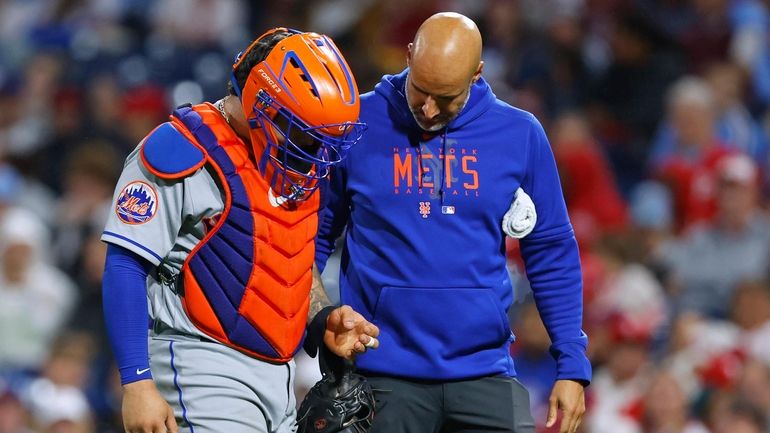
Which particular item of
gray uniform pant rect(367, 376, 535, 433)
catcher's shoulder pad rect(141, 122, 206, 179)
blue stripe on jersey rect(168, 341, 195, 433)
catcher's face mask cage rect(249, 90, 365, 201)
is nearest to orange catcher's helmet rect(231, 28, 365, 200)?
catcher's face mask cage rect(249, 90, 365, 201)

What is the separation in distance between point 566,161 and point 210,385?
19.3 ft

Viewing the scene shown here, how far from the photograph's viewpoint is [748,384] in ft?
23.2

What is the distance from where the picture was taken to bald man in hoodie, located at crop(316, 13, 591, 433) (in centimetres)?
408

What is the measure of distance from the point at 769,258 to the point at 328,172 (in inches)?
183

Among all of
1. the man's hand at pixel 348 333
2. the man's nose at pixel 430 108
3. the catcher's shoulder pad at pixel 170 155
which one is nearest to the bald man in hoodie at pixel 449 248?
the man's nose at pixel 430 108

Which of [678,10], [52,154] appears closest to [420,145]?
[678,10]

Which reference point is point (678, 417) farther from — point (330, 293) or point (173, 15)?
point (173, 15)

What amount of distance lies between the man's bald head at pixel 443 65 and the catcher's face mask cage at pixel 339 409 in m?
0.84

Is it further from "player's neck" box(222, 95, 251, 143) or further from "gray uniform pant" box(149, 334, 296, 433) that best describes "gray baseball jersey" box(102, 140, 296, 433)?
"player's neck" box(222, 95, 251, 143)

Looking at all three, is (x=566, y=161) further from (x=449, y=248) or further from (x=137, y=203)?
(x=137, y=203)

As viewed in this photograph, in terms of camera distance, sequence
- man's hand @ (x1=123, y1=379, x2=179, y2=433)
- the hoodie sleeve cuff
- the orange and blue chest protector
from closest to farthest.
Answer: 1. man's hand @ (x1=123, y1=379, x2=179, y2=433)
2. the orange and blue chest protector
3. the hoodie sleeve cuff

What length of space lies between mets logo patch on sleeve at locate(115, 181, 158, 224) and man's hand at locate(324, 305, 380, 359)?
2.10ft

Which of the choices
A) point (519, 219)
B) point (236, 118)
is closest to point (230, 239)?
point (236, 118)

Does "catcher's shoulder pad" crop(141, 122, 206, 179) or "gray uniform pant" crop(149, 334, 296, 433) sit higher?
"catcher's shoulder pad" crop(141, 122, 206, 179)
